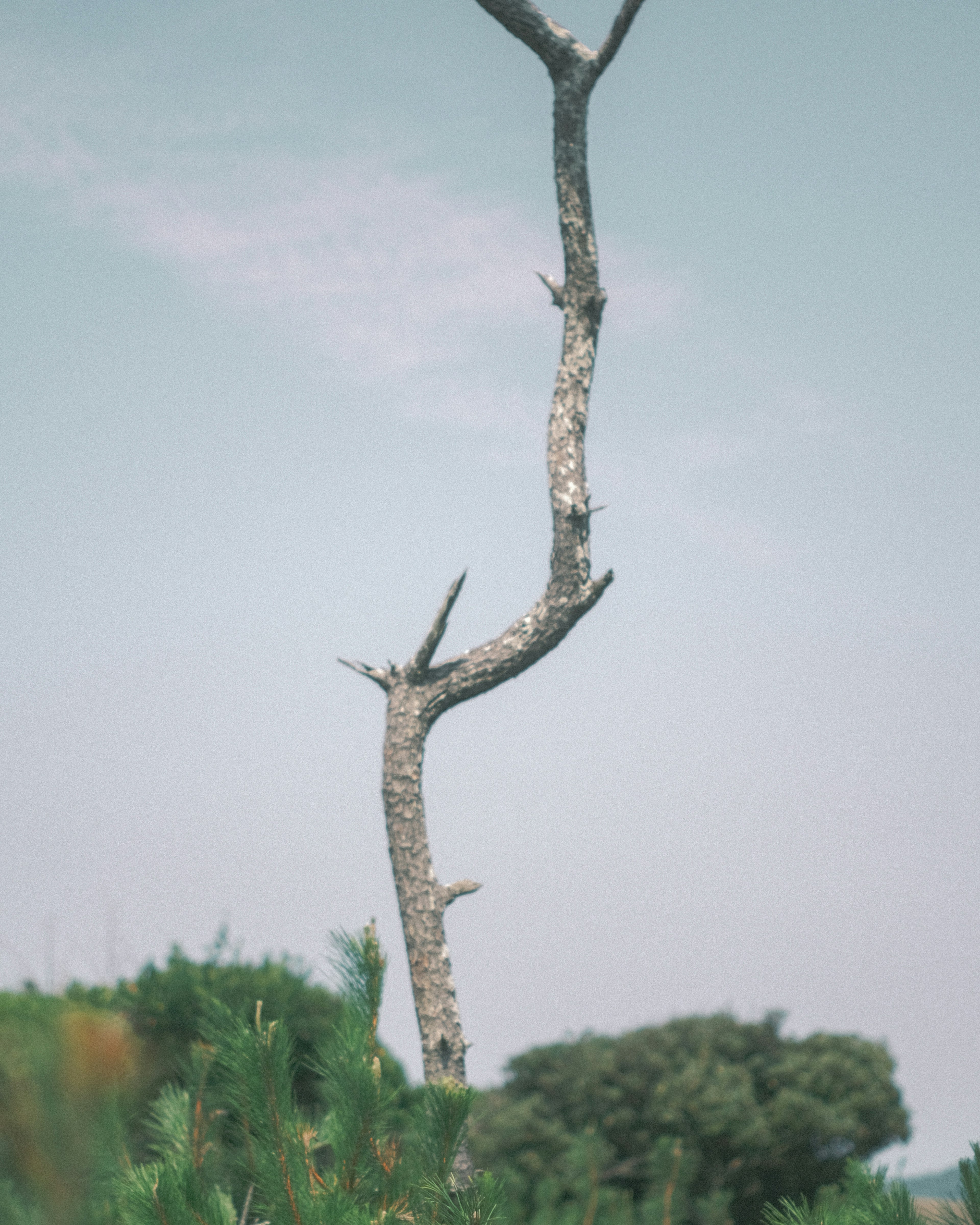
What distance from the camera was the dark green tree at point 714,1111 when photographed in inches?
290

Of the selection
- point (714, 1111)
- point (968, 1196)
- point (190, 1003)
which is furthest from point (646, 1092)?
point (968, 1196)

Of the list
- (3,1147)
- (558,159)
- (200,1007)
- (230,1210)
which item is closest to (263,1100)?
(230,1210)

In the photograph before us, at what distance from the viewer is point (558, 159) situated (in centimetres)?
374

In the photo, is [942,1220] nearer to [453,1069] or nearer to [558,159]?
[453,1069]

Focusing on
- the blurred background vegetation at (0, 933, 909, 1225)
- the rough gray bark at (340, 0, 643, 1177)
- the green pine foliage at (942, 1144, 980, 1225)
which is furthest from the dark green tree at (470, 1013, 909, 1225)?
the green pine foliage at (942, 1144, 980, 1225)

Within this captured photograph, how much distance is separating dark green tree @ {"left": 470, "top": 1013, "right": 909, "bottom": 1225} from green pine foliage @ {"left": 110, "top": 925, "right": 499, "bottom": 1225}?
5.30 metres

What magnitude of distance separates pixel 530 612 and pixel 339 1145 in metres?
1.75

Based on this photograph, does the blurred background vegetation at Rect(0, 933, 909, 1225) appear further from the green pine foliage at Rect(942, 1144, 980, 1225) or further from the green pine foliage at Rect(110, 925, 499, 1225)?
the green pine foliage at Rect(942, 1144, 980, 1225)

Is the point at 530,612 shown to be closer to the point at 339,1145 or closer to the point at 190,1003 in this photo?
the point at 339,1145

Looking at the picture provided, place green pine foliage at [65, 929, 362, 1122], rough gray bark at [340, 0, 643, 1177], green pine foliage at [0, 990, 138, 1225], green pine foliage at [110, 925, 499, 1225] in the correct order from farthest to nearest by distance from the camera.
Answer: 1. green pine foliage at [65, 929, 362, 1122]
2. rough gray bark at [340, 0, 643, 1177]
3. green pine foliage at [110, 925, 499, 1225]
4. green pine foliage at [0, 990, 138, 1225]

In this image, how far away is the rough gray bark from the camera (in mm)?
3256

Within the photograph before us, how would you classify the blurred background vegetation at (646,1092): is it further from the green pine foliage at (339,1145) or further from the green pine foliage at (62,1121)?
the green pine foliage at (339,1145)

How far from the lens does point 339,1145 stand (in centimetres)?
235

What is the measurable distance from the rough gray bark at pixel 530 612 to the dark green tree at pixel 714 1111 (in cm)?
465
